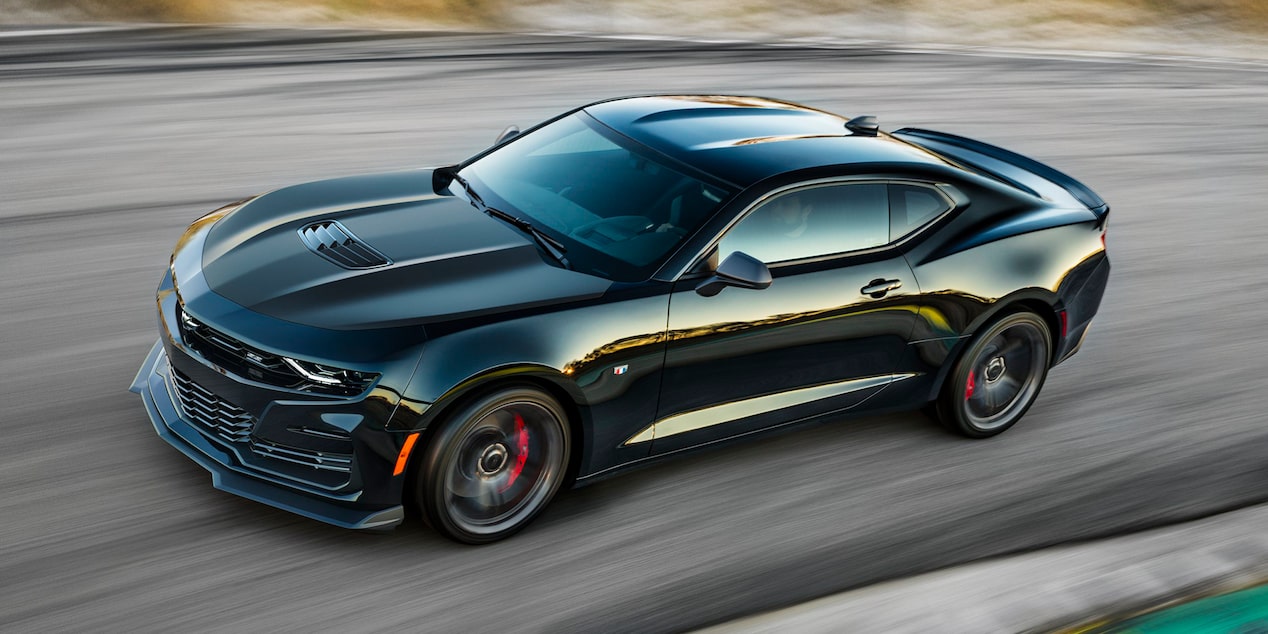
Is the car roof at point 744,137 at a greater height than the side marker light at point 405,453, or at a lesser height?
greater

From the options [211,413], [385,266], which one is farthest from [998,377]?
[211,413]

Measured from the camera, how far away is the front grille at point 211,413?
4262 mm

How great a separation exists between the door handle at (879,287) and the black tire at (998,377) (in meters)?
0.66

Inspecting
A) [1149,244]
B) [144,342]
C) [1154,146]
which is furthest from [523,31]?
[144,342]

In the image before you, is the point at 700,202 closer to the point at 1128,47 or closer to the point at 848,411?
the point at 848,411

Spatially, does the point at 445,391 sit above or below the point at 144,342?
above

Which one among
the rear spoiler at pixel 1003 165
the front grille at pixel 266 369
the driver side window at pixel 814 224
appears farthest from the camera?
the rear spoiler at pixel 1003 165

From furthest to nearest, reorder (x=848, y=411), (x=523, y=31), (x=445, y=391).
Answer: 1. (x=523, y=31)
2. (x=848, y=411)
3. (x=445, y=391)

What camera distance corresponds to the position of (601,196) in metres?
5.13

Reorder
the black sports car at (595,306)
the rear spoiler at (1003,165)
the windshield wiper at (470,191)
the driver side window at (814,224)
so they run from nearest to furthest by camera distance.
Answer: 1. the black sports car at (595,306)
2. the driver side window at (814,224)
3. the windshield wiper at (470,191)
4. the rear spoiler at (1003,165)

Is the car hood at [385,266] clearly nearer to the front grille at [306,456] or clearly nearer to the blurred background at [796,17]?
the front grille at [306,456]

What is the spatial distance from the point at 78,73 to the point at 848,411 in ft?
32.8

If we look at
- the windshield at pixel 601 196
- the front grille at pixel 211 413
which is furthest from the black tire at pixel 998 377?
the front grille at pixel 211 413

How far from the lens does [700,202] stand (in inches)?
196
